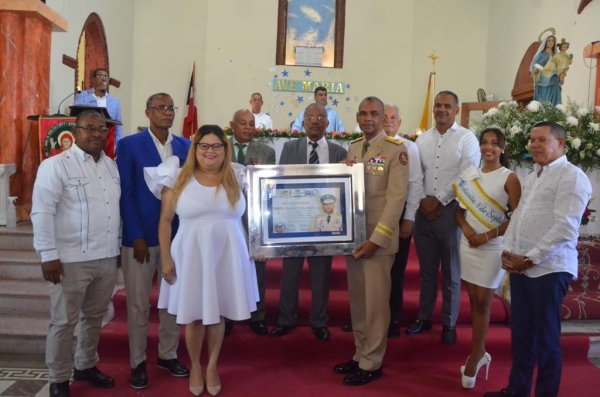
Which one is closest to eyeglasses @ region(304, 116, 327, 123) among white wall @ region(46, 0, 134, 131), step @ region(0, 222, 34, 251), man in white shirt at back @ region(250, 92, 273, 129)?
step @ region(0, 222, 34, 251)

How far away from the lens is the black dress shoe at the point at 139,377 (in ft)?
10.6

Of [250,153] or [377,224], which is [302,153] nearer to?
[250,153]

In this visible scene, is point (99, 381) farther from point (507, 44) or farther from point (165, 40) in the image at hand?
point (507, 44)

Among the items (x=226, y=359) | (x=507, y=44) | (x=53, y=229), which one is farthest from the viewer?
(x=507, y=44)

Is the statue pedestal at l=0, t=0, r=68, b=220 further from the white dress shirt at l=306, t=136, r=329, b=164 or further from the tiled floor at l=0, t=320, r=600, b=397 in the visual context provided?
the white dress shirt at l=306, t=136, r=329, b=164

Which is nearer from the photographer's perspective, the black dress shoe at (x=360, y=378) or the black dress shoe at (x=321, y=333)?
the black dress shoe at (x=360, y=378)

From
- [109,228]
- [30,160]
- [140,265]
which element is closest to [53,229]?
[109,228]

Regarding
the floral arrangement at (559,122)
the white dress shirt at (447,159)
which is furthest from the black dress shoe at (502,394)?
the floral arrangement at (559,122)

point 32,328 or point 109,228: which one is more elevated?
point 109,228

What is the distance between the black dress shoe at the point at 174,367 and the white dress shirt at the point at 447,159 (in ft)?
7.21

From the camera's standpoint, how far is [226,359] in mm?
3748

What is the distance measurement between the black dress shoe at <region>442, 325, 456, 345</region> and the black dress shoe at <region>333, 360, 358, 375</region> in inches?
31.5

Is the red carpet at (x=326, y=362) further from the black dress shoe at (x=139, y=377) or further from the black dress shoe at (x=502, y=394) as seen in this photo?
the black dress shoe at (x=502, y=394)

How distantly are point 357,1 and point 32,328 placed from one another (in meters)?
9.53
